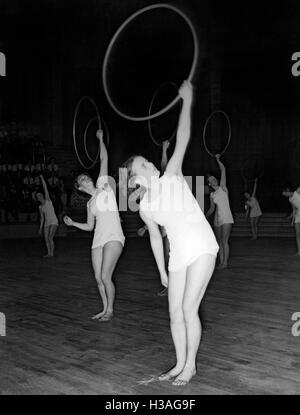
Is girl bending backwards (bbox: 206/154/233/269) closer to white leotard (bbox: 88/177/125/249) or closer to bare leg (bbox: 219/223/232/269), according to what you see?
bare leg (bbox: 219/223/232/269)

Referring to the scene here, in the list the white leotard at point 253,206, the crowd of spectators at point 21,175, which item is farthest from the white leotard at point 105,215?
the crowd of spectators at point 21,175

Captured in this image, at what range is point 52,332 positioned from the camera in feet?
16.8

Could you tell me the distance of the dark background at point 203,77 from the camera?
19.8 meters

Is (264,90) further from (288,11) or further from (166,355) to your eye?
(166,355)

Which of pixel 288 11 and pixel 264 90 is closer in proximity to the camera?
pixel 288 11

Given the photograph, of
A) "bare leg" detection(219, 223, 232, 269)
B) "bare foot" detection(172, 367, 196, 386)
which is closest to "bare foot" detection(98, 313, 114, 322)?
"bare foot" detection(172, 367, 196, 386)

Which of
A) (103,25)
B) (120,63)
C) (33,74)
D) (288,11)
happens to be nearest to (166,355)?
(120,63)

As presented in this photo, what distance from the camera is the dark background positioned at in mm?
19844

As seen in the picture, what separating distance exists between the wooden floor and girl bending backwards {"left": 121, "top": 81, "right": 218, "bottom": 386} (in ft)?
1.55

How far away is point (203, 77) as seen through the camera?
902 inches

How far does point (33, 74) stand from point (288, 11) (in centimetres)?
1009

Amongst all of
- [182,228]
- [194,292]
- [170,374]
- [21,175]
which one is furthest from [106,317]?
[21,175]

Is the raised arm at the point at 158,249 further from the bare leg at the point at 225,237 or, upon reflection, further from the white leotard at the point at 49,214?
the white leotard at the point at 49,214

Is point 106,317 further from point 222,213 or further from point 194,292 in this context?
point 222,213
